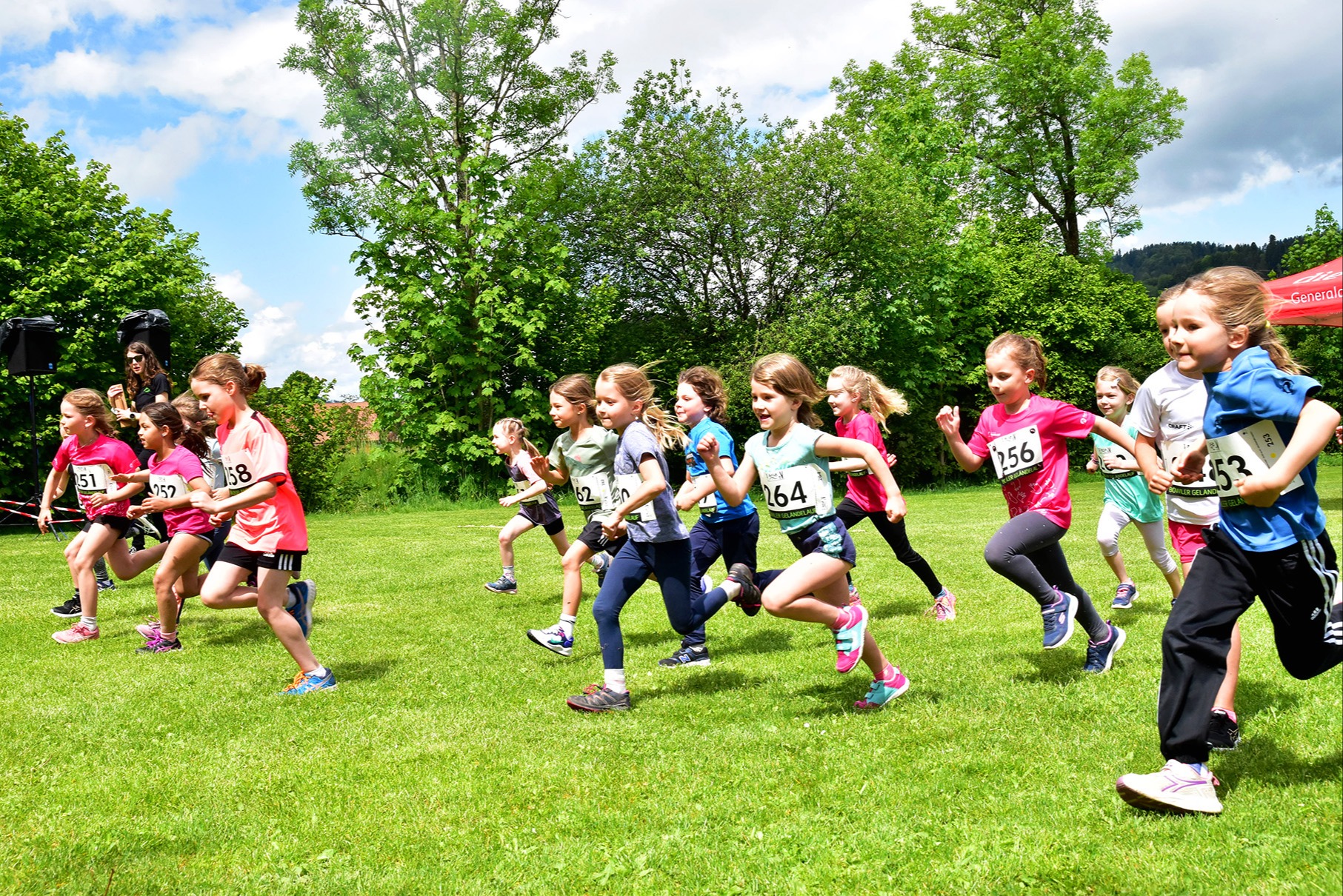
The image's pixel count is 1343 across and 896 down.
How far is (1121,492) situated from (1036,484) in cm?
→ 184

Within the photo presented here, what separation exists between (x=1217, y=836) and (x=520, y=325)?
2435cm

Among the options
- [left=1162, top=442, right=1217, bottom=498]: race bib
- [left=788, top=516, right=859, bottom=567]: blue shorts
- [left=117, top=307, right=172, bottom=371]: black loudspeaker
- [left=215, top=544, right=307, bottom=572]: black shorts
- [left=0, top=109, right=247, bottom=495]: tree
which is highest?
[left=0, top=109, right=247, bottom=495]: tree

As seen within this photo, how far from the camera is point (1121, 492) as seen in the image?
741cm

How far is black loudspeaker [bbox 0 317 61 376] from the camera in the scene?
15.2 metres

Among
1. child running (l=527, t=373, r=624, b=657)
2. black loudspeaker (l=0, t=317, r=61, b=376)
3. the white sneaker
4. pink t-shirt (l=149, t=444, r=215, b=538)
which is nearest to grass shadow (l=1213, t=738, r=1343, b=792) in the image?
the white sneaker

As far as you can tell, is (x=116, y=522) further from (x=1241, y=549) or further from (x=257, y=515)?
(x=1241, y=549)

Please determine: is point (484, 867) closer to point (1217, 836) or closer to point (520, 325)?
point (1217, 836)

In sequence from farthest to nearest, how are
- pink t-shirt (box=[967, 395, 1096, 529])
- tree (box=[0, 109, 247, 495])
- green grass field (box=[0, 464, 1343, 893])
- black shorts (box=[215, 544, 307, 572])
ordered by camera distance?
1. tree (box=[0, 109, 247, 495])
2. black shorts (box=[215, 544, 307, 572])
3. pink t-shirt (box=[967, 395, 1096, 529])
4. green grass field (box=[0, 464, 1343, 893])

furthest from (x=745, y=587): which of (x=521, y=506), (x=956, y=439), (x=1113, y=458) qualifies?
(x=521, y=506)

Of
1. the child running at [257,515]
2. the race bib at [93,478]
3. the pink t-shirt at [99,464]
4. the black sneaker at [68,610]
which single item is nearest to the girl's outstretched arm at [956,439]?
the child running at [257,515]

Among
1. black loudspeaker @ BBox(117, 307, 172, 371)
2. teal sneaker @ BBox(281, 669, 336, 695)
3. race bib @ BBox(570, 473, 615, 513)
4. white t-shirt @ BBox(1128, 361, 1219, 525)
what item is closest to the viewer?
white t-shirt @ BBox(1128, 361, 1219, 525)

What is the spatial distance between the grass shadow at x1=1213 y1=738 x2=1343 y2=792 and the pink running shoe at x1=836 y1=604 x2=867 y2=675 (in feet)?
5.44

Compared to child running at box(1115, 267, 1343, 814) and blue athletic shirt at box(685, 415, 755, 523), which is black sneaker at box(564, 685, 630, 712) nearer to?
blue athletic shirt at box(685, 415, 755, 523)

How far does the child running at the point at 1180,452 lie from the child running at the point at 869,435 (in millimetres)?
2692
